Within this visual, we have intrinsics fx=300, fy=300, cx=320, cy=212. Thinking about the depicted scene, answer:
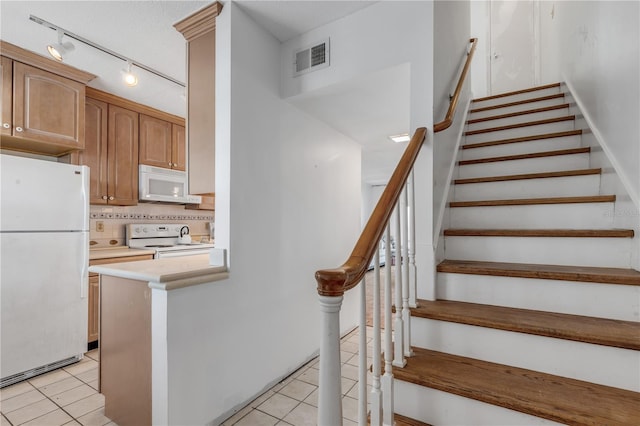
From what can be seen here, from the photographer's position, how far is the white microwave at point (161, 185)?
3352 mm

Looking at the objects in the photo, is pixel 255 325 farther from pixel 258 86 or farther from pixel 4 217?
pixel 4 217

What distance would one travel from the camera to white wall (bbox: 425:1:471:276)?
178 centimetres

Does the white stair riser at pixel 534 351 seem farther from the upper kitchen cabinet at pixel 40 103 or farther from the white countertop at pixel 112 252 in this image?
the upper kitchen cabinet at pixel 40 103

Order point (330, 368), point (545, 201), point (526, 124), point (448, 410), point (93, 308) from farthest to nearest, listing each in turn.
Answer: point (93, 308), point (526, 124), point (545, 201), point (448, 410), point (330, 368)

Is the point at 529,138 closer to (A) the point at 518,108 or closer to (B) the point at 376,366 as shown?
(A) the point at 518,108

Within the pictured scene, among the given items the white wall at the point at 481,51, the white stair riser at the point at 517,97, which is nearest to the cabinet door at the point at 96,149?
the white stair riser at the point at 517,97

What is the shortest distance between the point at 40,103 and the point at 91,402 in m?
2.38

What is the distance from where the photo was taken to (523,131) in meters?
2.50

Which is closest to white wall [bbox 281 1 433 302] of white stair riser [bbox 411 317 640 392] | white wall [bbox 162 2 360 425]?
white stair riser [bbox 411 317 640 392]

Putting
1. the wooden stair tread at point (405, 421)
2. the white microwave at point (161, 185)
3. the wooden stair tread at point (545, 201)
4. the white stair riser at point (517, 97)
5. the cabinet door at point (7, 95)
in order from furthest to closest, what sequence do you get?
the white microwave at point (161, 185) → the white stair riser at point (517, 97) → the cabinet door at point (7, 95) → the wooden stair tread at point (545, 201) → the wooden stair tread at point (405, 421)

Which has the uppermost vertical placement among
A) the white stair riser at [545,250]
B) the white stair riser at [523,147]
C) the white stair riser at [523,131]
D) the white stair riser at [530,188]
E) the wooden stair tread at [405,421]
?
the white stair riser at [523,131]

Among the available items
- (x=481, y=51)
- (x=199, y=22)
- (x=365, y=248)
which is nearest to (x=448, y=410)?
(x=365, y=248)

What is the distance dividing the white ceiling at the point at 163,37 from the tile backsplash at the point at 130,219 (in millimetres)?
1341

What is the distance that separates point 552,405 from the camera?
3.30 feet
